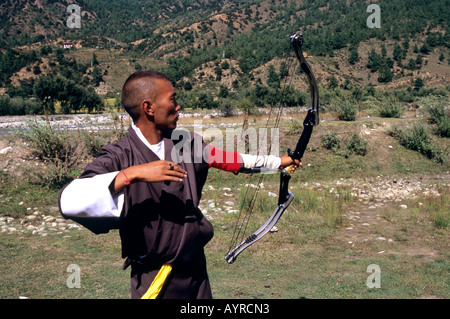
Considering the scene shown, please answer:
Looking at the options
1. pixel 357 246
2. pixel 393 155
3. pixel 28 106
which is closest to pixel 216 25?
pixel 28 106

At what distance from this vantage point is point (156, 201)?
2111 mm

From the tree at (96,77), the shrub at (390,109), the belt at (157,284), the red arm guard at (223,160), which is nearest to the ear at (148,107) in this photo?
the red arm guard at (223,160)

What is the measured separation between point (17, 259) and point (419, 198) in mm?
9969

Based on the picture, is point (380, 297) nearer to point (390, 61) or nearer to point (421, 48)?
point (390, 61)

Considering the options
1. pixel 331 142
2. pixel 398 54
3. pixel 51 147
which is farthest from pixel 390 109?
pixel 398 54

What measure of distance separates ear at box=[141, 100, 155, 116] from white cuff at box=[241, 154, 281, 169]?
69cm

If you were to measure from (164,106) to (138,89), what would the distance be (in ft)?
0.54

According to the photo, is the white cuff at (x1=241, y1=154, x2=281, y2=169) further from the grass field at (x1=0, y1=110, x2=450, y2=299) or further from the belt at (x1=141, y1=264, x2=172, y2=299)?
the grass field at (x1=0, y1=110, x2=450, y2=299)

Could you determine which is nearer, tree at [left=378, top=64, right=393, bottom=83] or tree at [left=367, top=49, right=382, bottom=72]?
tree at [left=378, top=64, right=393, bottom=83]

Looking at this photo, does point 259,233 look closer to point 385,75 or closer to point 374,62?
point 385,75

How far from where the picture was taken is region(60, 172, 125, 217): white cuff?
5.84 ft

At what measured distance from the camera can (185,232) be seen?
216 centimetres

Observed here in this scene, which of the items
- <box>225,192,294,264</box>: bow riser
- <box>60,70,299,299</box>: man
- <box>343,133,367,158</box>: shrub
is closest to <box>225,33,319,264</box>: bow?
<box>225,192,294,264</box>: bow riser

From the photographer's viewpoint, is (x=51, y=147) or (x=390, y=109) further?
(x=390, y=109)
